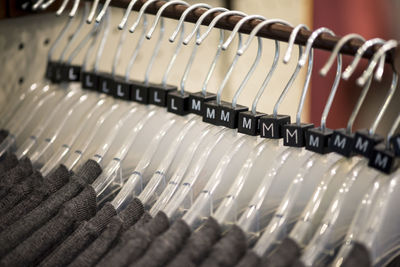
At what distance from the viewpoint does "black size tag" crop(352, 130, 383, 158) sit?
2.36 ft

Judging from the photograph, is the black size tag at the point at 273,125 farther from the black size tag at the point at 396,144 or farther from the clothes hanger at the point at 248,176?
the black size tag at the point at 396,144

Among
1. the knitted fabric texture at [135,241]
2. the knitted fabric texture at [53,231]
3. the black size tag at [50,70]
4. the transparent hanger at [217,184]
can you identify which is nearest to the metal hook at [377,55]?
the transparent hanger at [217,184]

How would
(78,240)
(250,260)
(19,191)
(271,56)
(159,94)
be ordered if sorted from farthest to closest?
(271,56), (159,94), (19,191), (78,240), (250,260)

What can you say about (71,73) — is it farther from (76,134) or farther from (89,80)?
(76,134)

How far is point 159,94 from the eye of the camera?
3.22 feet

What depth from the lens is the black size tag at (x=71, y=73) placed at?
1.13m

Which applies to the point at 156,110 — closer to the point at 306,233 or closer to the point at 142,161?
the point at 142,161

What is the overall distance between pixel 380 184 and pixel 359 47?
0.19 m

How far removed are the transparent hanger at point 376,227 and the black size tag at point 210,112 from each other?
0.94 ft

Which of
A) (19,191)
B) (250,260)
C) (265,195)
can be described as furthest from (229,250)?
(19,191)

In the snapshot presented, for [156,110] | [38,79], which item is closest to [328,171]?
[156,110]

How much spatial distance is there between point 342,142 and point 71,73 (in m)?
0.62

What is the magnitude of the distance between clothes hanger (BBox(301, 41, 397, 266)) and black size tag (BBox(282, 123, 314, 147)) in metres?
0.09

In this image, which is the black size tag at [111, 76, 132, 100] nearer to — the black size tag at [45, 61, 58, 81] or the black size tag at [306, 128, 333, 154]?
the black size tag at [45, 61, 58, 81]
